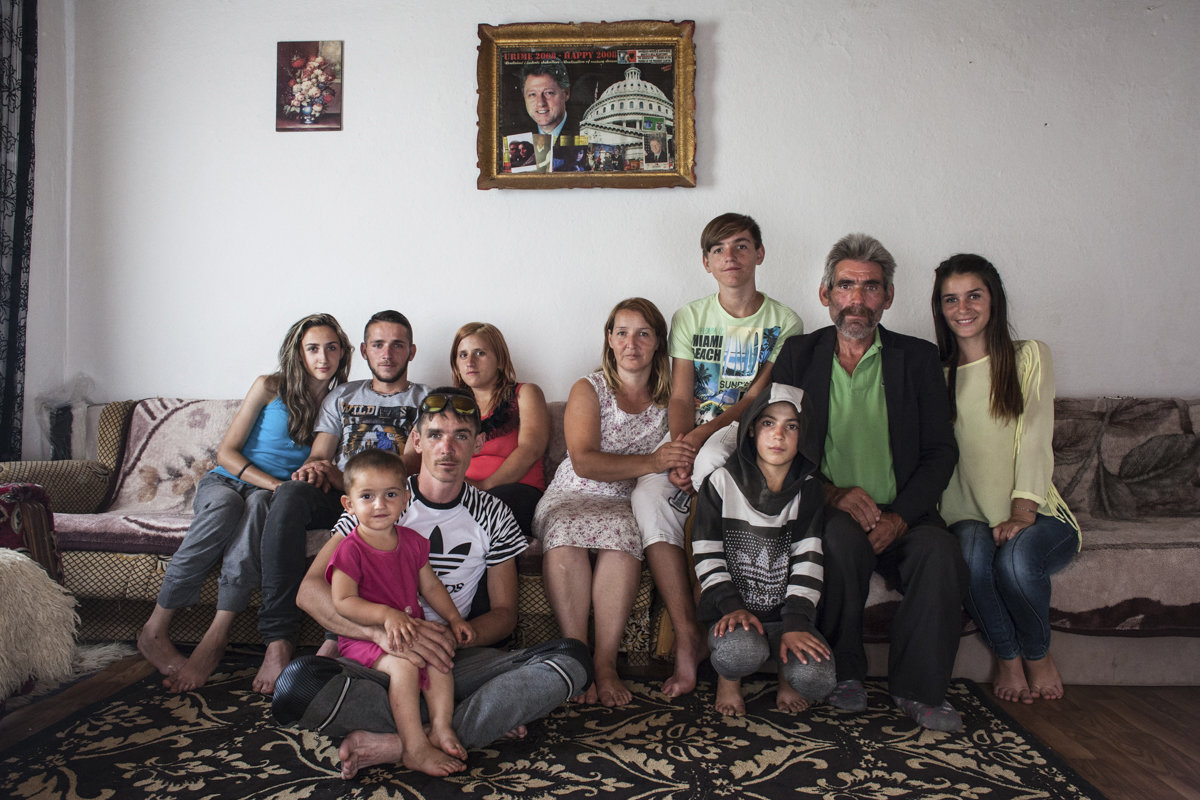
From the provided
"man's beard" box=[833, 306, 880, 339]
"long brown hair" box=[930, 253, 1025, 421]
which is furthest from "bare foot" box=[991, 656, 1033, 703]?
"man's beard" box=[833, 306, 880, 339]

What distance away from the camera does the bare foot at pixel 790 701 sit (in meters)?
1.90

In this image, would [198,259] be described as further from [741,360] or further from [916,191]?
[916,191]

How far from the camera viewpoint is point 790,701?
1909 millimetres

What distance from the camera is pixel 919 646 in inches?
74.0

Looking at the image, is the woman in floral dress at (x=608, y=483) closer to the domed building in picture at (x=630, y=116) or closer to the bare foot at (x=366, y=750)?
the bare foot at (x=366, y=750)

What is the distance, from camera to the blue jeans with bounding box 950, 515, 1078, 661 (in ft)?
6.66

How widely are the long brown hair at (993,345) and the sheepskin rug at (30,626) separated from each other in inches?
94.5

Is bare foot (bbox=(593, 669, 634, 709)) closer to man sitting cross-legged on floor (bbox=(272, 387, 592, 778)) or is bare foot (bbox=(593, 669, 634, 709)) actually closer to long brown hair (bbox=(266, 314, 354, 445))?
man sitting cross-legged on floor (bbox=(272, 387, 592, 778))

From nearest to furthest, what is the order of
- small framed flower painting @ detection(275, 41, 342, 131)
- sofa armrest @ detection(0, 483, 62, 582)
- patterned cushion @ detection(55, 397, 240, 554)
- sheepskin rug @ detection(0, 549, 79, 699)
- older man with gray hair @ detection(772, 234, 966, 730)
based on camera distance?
sheepskin rug @ detection(0, 549, 79, 699), sofa armrest @ detection(0, 483, 62, 582), older man with gray hair @ detection(772, 234, 966, 730), patterned cushion @ detection(55, 397, 240, 554), small framed flower painting @ detection(275, 41, 342, 131)

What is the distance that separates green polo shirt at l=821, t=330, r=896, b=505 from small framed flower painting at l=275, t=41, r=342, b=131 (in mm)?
2223

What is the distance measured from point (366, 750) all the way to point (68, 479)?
1847 mm

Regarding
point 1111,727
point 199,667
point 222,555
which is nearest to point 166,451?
point 222,555

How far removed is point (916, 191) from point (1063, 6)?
0.88m

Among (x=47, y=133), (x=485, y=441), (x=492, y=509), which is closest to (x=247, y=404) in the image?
(x=485, y=441)
